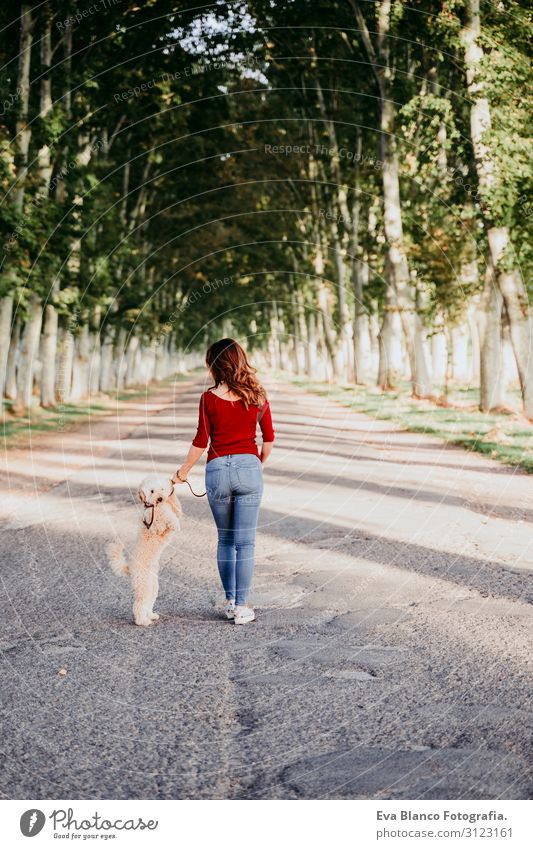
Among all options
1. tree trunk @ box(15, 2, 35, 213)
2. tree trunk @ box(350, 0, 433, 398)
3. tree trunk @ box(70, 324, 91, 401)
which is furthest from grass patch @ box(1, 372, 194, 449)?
tree trunk @ box(350, 0, 433, 398)

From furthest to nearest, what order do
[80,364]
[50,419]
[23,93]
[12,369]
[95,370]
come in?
1. [95,370]
2. [80,364]
3. [12,369]
4. [50,419]
5. [23,93]

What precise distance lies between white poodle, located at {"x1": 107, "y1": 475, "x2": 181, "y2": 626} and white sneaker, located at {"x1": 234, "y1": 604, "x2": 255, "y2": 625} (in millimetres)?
571

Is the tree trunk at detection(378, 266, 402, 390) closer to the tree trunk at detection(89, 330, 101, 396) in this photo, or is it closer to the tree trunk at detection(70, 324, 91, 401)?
the tree trunk at detection(70, 324, 91, 401)

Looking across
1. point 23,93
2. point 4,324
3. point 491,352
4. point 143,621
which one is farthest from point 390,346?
point 143,621

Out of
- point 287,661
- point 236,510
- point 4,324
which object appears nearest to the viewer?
point 287,661

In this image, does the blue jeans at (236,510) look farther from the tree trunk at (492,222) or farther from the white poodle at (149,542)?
the tree trunk at (492,222)

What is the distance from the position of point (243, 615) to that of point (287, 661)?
0.95 metres

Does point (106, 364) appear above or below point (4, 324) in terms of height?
below

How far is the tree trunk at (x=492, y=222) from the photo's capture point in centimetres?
2041

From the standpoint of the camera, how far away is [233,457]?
6.76 metres

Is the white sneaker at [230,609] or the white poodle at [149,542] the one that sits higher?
the white poodle at [149,542]

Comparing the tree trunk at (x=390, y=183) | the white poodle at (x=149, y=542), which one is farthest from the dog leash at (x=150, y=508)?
the tree trunk at (x=390, y=183)

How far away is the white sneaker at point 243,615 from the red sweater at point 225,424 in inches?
41.0

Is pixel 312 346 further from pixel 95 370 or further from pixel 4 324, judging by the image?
pixel 4 324
